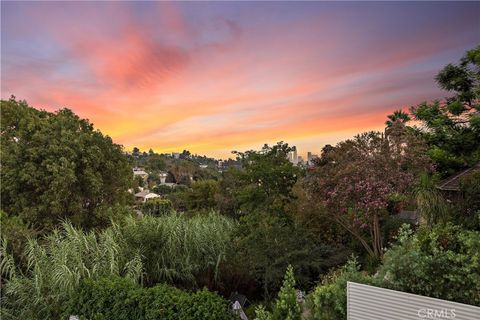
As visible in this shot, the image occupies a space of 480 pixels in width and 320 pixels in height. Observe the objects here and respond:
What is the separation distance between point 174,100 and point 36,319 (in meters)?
8.44

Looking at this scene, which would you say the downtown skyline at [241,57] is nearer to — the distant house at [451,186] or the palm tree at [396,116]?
the palm tree at [396,116]

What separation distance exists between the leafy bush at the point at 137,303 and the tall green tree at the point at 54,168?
21.8 feet

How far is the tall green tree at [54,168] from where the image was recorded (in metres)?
10.9

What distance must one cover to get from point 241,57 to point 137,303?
7.09m

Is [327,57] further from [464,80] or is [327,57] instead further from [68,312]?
[68,312]

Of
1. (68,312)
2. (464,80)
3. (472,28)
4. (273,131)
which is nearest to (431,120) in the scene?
(464,80)

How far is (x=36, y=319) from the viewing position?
5.14 m

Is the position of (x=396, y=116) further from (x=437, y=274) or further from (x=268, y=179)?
(x=437, y=274)

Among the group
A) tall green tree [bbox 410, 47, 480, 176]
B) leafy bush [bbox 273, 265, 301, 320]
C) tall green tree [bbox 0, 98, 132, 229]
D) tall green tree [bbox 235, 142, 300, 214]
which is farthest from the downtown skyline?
leafy bush [bbox 273, 265, 301, 320]

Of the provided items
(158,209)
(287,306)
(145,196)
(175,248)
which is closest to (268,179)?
(175,248)

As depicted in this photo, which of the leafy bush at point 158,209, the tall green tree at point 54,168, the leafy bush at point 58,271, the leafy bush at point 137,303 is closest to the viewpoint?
the leafy bush at point 137,303

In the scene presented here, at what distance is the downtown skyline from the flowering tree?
65cm
